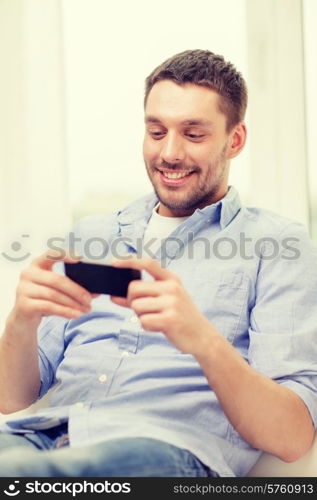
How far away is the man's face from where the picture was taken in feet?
4.07

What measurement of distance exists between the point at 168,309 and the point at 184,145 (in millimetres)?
451

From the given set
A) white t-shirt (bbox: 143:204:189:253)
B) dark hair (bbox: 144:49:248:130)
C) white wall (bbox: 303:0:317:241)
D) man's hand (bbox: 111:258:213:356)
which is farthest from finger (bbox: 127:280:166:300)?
white wall (bbox: 303:0:317:241)

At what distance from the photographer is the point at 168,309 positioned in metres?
0.89

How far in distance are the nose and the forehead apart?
32 mm

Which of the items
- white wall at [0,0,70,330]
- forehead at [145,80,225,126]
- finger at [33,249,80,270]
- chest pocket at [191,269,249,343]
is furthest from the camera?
white wall at [0,0,70,330]

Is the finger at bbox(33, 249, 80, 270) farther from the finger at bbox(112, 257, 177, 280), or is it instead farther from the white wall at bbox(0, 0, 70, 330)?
the white wall at bbox(0, 0, 70, 330)

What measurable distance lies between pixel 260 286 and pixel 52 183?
91cm

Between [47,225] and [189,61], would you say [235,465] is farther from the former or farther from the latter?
[47,225]

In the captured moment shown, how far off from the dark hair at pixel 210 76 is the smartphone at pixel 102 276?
45 cm

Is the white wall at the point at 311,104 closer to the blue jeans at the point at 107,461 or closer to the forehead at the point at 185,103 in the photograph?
the forehead at the point at 185,103

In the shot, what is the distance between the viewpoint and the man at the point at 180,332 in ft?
3.05

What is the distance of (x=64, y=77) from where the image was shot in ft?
6.27

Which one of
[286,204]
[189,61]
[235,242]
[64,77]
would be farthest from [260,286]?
[64,77]

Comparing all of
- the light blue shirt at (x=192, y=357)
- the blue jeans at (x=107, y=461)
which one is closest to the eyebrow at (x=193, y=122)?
the light blue shirt at (x=192, y=357)
